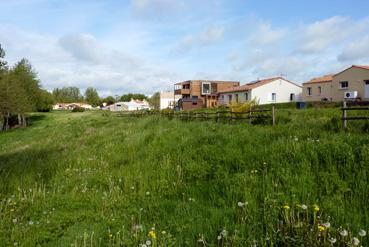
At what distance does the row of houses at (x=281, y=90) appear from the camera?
1230 inches

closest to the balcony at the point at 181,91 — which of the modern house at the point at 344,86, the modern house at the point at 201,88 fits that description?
the modern house at the point at 201,88

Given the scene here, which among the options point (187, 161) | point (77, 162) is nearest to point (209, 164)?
point (187, 161)

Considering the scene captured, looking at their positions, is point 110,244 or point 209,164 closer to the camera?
point 110,244

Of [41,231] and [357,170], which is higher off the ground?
[357,170]

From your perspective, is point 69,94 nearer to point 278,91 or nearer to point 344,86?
point 278,91

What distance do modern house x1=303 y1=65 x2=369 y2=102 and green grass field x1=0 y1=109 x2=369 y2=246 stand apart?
28.8m

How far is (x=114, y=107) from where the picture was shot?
4560 inches

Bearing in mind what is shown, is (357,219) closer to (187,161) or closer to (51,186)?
(187,161)

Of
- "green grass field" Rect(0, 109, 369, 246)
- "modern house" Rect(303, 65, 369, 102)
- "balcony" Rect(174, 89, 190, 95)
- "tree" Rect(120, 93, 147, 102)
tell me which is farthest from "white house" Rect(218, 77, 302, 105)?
"tree" Rect(120, 93, 147, 102)

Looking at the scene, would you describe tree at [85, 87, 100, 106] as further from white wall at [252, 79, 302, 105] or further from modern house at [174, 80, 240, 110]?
white wall at [252, 79, 302, 105]

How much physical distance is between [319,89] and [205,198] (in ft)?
126

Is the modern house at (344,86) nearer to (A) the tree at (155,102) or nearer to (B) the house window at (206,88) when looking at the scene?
(B) the house window at (206,88)

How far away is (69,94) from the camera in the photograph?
179 meters

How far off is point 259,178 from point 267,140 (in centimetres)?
245
